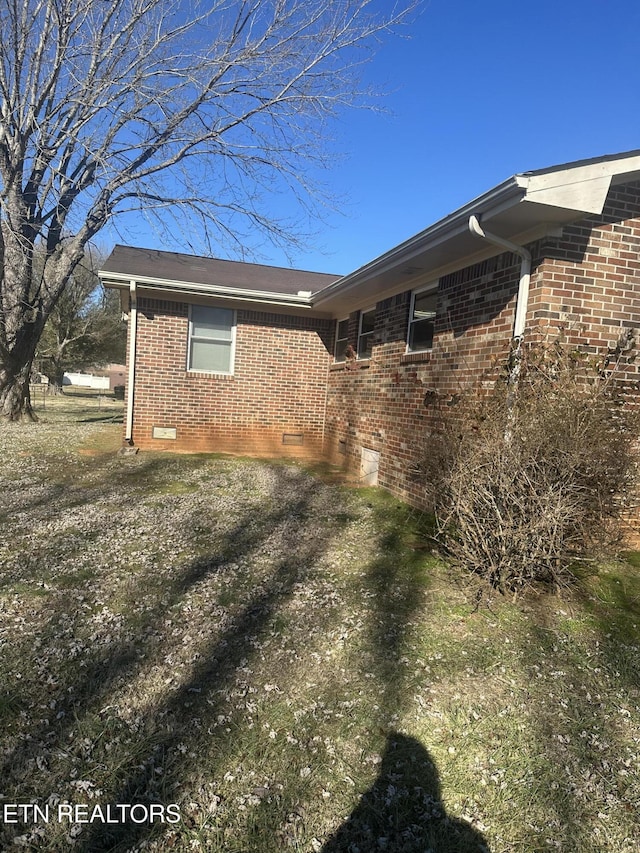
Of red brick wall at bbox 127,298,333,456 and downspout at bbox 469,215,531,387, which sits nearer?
downspout at bbox 469,215,531,387

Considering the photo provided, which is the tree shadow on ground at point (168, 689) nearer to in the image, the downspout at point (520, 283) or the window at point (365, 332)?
the downspout at point (520, 283)

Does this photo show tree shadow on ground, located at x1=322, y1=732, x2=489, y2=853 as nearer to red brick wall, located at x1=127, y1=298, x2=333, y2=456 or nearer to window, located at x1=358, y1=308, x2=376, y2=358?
window, located at x1=358, y1=308, x2=376, y2=358

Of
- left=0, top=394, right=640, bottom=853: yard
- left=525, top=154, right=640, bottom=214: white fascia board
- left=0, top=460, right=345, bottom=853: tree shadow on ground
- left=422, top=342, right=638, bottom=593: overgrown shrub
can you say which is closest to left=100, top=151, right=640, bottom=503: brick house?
left=525, top=154, right=640, bottom=214: white fascia board

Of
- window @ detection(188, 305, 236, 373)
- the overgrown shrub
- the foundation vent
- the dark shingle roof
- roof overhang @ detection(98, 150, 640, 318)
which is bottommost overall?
the foundation vent

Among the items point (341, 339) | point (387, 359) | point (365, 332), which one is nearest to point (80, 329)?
point (341, 339)

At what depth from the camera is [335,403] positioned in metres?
10.3

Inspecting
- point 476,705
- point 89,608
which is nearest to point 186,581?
point 89,608

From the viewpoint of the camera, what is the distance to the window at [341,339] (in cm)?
1041

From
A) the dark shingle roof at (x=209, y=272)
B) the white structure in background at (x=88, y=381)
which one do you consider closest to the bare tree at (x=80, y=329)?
the dark shingle roof at (x=209, y=272)

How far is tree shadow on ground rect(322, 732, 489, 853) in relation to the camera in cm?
193

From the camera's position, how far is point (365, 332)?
9.33 metres

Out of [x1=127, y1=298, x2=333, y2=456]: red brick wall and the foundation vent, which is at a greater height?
[x1=127, y1=298, x2=333, y2=456]: red brick wall

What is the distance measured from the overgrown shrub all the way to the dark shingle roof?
280 inches

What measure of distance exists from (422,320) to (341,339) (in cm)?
355
